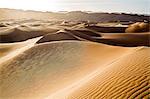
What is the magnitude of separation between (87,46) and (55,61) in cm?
289

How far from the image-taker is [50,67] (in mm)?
12805

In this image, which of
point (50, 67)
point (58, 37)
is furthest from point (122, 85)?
point (58, 37)

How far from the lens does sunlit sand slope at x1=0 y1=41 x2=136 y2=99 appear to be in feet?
33.8

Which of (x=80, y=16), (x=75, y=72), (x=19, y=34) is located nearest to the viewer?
(x=75, y=72)

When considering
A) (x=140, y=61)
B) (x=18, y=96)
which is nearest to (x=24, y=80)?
(x=18, y=96)

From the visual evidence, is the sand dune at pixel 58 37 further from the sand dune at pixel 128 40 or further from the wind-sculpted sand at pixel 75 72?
the sand dune at pixel 128 40

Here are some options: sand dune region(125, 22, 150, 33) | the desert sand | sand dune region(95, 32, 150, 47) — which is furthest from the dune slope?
sand dune region(125, 22, 150, 33)

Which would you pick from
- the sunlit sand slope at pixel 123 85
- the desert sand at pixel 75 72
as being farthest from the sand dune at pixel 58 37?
the sunlit sand slope at pixel 123 85

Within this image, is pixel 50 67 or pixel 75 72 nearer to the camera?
pixel 75 72

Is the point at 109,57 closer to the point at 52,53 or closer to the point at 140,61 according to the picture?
the point at 52,53

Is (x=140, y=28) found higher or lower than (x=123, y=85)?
lower

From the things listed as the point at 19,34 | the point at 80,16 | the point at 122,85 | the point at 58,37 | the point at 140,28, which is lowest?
the point at 80,16

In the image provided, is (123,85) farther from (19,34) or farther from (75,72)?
(19,34)

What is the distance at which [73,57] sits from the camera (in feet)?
46.4
